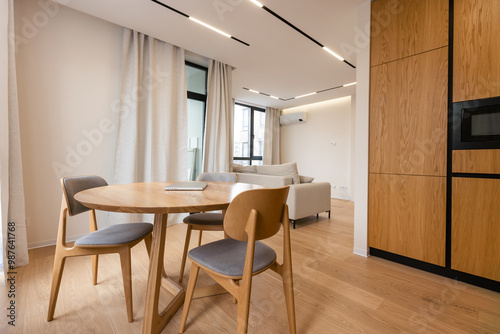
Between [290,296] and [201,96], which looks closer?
[290,296]

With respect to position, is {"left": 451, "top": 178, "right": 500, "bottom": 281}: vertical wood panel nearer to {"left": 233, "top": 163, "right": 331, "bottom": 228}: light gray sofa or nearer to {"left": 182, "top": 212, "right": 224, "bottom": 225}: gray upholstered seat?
{"left": 233, "top": 163, "right": 331, "bottom": 228}: light gray sofa

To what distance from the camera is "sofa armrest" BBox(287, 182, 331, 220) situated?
3.12 metres

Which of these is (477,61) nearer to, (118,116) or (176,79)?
(176,79)

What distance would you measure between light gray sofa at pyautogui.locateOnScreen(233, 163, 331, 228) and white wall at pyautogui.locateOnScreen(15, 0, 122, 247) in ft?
7.21

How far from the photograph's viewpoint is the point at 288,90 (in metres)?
5.15

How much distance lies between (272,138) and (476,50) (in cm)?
535

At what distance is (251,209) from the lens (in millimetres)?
915

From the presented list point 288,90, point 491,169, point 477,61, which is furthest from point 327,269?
point 288,90

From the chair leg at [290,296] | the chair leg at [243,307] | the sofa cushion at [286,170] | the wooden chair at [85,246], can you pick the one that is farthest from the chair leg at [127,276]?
the sofa cushion at [286,170]

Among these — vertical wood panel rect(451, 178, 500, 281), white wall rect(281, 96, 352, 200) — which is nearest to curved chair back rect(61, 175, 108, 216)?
vertical wood panel rect(451, 178, 500, 281)

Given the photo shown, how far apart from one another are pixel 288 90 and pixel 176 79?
9.28 feet

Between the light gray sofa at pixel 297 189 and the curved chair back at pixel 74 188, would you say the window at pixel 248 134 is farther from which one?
the curved chair back at pixel 74 188

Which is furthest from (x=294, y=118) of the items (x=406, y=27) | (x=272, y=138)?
(x=406, y=27)

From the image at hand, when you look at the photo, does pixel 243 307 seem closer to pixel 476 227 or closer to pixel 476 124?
pixel 476 227
